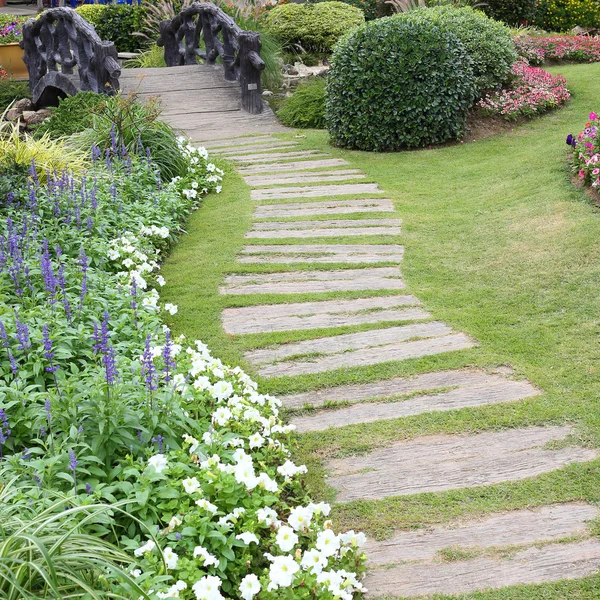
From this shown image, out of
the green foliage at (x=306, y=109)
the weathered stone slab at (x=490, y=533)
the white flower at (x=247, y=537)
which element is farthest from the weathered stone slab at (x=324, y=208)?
the white flower at (x=247, y=537)

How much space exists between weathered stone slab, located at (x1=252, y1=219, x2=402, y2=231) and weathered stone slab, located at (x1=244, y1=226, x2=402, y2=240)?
0.08 metres

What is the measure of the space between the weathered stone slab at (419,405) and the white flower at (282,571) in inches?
49.9

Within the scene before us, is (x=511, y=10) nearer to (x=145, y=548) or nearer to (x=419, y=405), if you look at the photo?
(x=419, y=405)

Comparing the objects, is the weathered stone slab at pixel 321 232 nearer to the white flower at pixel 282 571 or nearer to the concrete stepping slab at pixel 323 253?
the concrete stepping slab at pixel 323 253

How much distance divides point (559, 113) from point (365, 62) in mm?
2693

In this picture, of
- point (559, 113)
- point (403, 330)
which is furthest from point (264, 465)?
point (559, 113)

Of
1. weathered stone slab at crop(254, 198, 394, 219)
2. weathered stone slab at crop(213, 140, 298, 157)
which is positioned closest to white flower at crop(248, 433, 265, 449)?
weathered stone slab at crop(254, 198, 394, 219)

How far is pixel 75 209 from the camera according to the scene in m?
6.40

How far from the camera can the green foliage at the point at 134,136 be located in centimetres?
856

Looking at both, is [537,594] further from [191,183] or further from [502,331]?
[191,183]

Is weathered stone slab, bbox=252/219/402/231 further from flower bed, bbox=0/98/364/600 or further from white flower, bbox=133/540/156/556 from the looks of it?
white flower, bbox=133/540/156/556

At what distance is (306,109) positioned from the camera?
457 inches

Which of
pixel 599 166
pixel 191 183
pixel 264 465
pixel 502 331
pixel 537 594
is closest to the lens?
pixel 537 594

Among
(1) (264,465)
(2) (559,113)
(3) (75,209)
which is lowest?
(1) (264,465)
